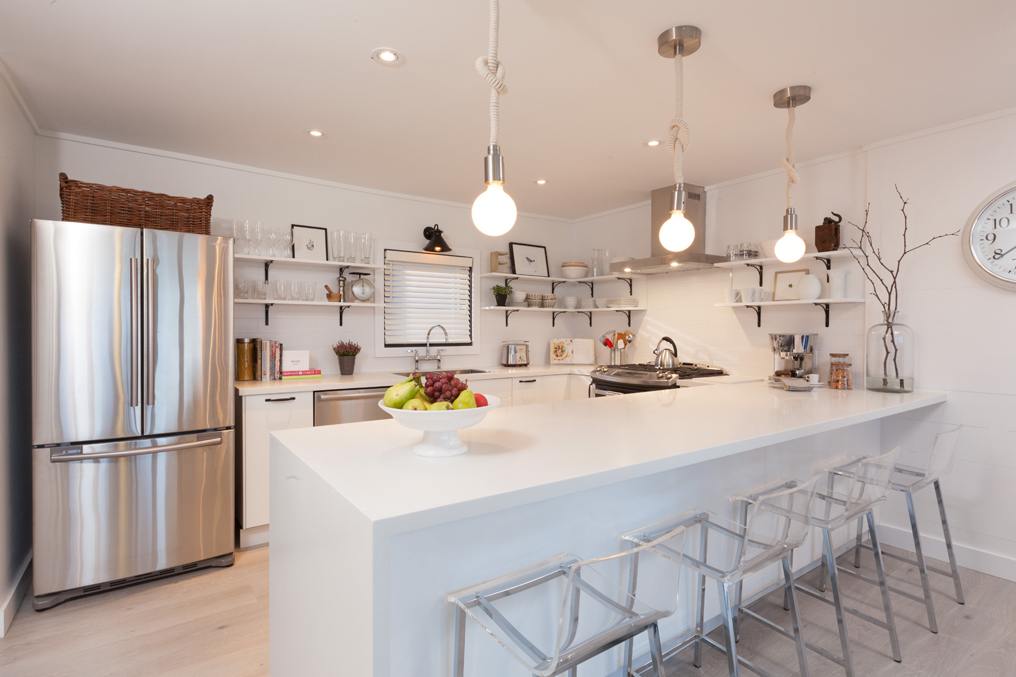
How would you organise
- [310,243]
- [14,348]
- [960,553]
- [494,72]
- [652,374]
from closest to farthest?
[494,72]
[14,348]
[960,553]
[652,374]
[310,243]

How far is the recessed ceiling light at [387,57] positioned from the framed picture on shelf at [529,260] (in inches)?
110

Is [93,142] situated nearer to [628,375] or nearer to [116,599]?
[116,599]

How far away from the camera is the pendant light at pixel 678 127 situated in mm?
1965

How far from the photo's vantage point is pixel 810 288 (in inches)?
131

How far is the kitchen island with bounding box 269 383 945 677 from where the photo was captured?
1088 millimetres

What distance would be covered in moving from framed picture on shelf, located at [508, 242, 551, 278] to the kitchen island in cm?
298

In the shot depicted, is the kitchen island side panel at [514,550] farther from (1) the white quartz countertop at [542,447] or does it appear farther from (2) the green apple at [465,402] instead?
(2) the green apple at [465,402]

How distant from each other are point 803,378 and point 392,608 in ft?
9.69

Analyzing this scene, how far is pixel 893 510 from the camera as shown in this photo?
3.18 m

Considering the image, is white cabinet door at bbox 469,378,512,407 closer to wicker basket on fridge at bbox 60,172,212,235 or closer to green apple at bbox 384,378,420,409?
wicker basket on fridge at bbox 60,172,212,235

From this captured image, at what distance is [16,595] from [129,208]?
76.9 inches

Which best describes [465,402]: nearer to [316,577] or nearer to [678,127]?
[316,577]

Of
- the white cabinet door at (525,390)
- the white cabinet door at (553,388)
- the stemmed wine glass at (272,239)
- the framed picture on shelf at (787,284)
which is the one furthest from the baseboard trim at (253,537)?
the framed picture on shelf at (787,284)

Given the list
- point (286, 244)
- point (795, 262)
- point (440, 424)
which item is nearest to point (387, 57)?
point (440, 424)
